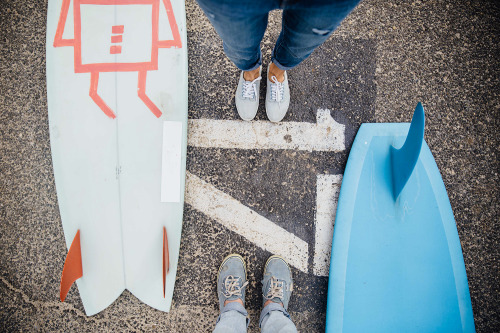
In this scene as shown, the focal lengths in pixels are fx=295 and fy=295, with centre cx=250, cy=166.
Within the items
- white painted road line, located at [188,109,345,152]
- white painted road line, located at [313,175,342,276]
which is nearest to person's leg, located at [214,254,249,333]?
white painted road line, located at [313,175,342,276]

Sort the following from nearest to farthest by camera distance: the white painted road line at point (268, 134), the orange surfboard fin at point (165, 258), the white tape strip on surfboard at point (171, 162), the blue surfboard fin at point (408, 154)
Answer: the blue surfboard fin at point (408, 154) → the orange surfboard fin at point (165, 258) → the white tape strip on surfboard at point (171, 162) → the white painted road line at point (268, 134)

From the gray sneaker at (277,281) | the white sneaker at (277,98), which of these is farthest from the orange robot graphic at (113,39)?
the gray sneaker at (277,281)

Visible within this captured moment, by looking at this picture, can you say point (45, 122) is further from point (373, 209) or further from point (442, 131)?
point (442, 131)

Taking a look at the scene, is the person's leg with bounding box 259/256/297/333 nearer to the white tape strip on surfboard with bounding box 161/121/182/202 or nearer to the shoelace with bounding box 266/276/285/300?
the shoelace with bounding box 266/276/285/300

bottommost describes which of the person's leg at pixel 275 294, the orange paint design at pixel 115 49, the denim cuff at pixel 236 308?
the denim cuff at pixel 236 308

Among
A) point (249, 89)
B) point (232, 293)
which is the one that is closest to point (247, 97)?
point (249, 89)

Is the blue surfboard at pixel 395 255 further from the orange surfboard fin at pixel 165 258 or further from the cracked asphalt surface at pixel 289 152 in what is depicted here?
the orange surfboard fin at pixel 165 258

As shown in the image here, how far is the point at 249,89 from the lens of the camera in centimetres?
142

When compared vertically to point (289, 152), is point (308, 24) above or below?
above

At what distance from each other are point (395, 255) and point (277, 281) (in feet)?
1.85

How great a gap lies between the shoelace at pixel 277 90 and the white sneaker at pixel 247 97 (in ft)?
0.23

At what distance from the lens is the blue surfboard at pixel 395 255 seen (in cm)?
135

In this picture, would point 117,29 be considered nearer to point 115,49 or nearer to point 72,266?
point 115,49

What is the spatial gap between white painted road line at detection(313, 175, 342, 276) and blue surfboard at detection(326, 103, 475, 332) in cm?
8
